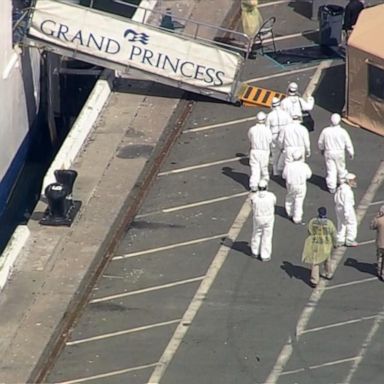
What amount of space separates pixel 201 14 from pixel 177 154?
657cm

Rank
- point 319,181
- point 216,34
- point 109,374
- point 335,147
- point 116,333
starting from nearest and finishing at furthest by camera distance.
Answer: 1. point 109,374
2. point 116,333
3. point 335,147
4. point 319,181
5. point 216,34

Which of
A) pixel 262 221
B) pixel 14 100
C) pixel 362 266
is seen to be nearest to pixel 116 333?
pixel 262 221

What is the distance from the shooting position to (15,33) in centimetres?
3394

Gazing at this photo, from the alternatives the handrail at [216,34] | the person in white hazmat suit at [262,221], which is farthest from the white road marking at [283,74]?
the person in white hazmat suit at [262,221]

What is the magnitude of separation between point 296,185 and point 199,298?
115 inches

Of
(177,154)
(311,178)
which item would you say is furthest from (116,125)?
(311,178)

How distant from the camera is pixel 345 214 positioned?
2755cm

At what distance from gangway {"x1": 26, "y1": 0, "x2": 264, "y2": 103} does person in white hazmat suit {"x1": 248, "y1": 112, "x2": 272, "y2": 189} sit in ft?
12.5

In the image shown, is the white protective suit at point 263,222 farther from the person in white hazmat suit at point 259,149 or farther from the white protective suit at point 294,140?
the person in white hazmat suit at point 259,149

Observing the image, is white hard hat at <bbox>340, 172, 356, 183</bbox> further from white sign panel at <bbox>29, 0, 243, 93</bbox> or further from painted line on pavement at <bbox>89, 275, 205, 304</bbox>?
white sign panel at <bbox>29, 0, 243, 93</bbox>

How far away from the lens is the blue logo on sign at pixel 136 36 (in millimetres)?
33156

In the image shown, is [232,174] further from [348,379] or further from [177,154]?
[348,379]

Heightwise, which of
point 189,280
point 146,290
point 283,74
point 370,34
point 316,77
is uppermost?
point 370,34

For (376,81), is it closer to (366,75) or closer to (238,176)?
(366,75)
